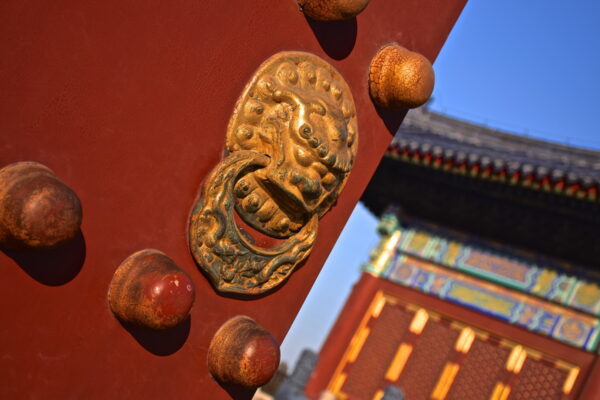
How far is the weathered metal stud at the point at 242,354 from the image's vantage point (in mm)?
1793

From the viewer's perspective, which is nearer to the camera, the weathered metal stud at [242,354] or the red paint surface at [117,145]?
the red paint surface at [117,145]

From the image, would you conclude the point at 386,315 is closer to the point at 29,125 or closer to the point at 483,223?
the point at 483,223

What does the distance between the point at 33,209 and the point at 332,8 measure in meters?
0.94

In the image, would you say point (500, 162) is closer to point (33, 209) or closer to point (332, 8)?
point (332, 8)

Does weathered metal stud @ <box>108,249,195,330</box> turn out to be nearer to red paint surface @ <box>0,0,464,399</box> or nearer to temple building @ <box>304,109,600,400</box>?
red paint surface @ <box>0,0,464,399</box>

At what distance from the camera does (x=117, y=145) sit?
5.10 ft

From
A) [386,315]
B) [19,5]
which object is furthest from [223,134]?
[386,315]

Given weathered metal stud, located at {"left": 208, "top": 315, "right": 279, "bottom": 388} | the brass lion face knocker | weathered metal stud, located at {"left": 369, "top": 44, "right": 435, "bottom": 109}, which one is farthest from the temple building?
weathered metal stud, located at {"left": 208, "top": 315, "right": 279, "bottom": 388}

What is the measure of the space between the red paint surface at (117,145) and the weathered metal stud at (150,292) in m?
0.03

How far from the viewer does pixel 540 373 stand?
6.88 meters

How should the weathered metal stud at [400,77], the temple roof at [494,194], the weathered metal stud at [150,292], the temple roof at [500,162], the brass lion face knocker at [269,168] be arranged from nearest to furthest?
the weathered metal stud at [150,292] → the brass lion face knocker at [269,168] → the weathered metal stud at [400,77] → the temple roof at [500,162] → the temple roof at [494,194]

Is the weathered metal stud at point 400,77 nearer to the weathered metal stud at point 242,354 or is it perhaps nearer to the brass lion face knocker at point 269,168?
the brass lion face knocker at point 269,168

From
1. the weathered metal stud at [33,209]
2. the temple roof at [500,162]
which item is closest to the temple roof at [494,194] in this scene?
the temple roof at [500,162]

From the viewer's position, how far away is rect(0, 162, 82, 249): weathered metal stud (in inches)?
51.8
